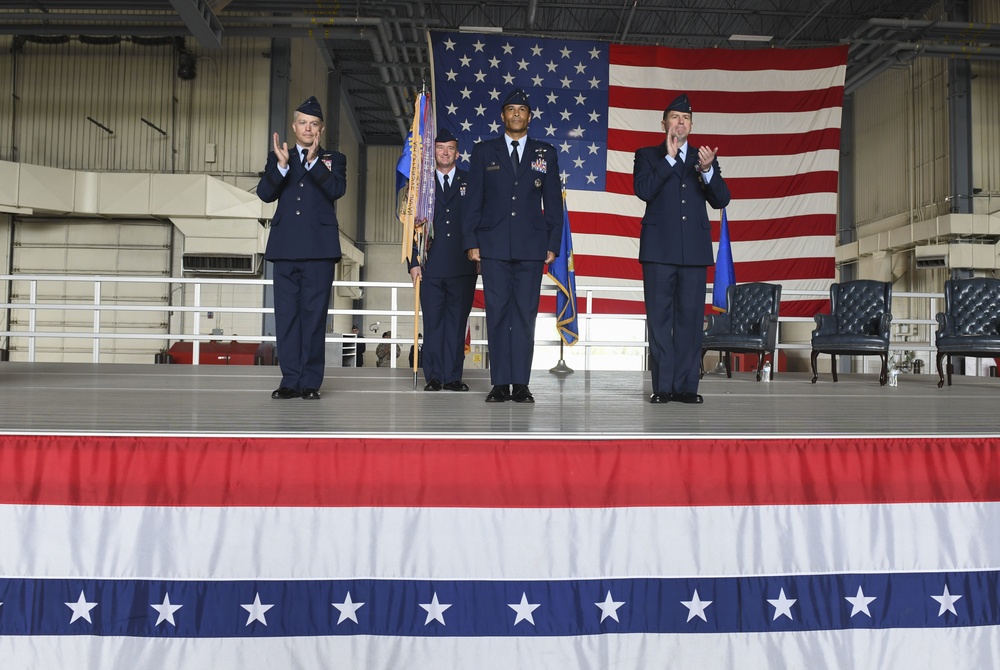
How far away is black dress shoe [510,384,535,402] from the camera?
3.66m

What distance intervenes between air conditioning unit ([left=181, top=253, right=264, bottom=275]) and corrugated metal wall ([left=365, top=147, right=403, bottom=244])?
789cm

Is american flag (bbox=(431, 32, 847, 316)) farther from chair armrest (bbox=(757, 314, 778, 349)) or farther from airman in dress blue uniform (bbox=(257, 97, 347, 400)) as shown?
airman in dress blue uniform (bbox=(257, 97, 347, 400))

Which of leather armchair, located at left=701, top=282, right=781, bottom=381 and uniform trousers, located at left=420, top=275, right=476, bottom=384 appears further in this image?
leather armchair, located at left=701, top=282, right=781, bottom=381

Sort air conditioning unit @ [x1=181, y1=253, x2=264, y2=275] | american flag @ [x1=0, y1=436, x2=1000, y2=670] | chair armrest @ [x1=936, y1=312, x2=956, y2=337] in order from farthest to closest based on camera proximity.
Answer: air conditioning unit @ [x1=181, y1=253, x2=264, y2=275]
chair armrest @ [x1=936, y1=312, x2=956, y2=337]
american flag @ [x1=0, y1=436, x2=1000, y2=670]

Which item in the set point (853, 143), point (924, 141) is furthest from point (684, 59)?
point (853, 143)

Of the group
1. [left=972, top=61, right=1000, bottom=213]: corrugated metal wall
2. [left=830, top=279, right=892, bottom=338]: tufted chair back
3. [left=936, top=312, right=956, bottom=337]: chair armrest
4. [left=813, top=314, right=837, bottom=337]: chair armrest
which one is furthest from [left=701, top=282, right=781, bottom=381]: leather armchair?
[left=972, top=61, right=1000, bottom=213]: corrugated metal wall

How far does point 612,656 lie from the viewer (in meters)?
2.09

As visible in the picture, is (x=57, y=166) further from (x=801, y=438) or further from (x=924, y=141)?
(x=924, y=141)

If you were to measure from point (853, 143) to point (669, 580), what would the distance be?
20.2 meters

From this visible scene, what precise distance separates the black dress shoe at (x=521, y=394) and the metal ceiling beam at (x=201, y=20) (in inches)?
384

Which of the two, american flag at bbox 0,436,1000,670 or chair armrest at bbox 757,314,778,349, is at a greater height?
chair armrest at bbox 757,314,778,349

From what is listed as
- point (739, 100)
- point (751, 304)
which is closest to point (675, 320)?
point (751, 304)

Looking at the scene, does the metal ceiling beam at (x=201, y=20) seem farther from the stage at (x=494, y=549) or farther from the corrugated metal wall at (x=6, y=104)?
the stage at (x=494, y=549)

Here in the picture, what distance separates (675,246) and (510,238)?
890 mm
